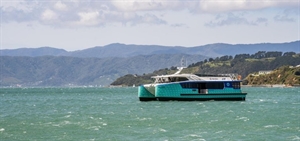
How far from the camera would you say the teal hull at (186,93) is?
108750 millimetres

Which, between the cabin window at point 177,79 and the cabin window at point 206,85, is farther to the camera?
the cabin window at point 177,79

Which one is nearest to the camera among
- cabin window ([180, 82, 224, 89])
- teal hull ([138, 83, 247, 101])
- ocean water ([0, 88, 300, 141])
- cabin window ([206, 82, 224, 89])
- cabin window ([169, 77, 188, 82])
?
ocean water ([0, 88, 300, 141])

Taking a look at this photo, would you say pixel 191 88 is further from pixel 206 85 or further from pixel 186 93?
pixel 206 85

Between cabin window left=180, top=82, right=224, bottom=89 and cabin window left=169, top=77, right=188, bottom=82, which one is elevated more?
cabin window left=169, top=77, right=188, bottom=82

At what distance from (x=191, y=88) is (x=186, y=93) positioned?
4.03 ft

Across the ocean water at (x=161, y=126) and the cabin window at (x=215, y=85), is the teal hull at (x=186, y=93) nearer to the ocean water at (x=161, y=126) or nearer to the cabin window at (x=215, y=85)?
the cabin window at (x=215, y=85)

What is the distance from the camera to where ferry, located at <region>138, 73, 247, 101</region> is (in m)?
109

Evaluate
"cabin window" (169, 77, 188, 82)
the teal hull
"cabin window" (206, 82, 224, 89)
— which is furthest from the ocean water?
"cabin window" (206, 82, 224, 89)

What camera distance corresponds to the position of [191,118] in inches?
2827

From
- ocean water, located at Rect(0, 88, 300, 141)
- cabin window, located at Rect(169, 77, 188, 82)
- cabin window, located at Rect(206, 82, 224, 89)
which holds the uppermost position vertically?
cabin window, located at Rect(169, 77, 188, 82)

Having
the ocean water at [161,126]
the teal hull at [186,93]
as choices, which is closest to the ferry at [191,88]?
the teal hull at [186,93]

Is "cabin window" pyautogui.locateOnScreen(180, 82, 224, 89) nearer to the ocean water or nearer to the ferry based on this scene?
the ferry

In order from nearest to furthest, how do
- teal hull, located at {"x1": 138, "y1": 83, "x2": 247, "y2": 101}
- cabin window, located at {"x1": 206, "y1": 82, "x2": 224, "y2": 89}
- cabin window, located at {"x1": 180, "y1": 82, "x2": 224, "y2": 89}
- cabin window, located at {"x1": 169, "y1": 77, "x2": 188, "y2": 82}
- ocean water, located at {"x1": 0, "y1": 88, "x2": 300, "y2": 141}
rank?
ocean water, located at {"x1": 0, "y1": 88, "x2": 300, "y2": 141} < teal hull, located at {"x1": 138, "y1": 83, "x2": 247, "y2": 101} < cabin window, located at {"x1": 180, "y1": 82, "x2": 224, "y2": 89} < cabin window, located at {"x1": 169, "y1": 77, "x2": 188, "y2": 82} < cabin window, located at {"x1": 206, "y1": 82, "x2": 224, "y2": 89}

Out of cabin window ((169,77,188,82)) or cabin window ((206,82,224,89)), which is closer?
cabin window ((169,77,188,82))
